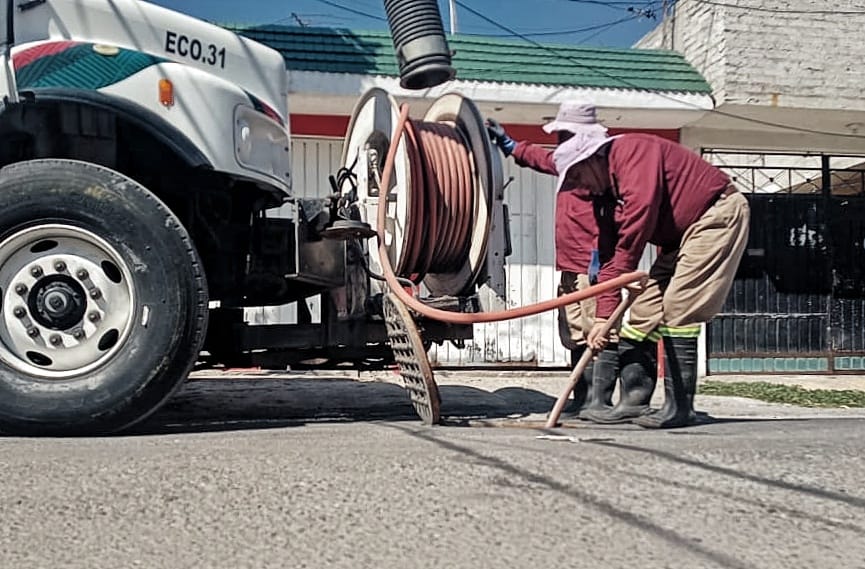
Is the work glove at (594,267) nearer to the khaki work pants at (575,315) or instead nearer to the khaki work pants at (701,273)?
the khaki work pants at (575,315)

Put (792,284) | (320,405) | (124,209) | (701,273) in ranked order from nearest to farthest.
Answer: (124,209)
(701,273)
(320,405)
(792,284)

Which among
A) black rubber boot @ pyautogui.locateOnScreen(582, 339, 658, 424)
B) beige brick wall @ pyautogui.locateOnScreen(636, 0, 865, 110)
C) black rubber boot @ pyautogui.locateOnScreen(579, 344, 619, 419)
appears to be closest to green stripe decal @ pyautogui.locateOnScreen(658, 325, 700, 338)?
black rubber boot @ pyautogui.locateOnScreen(582, 339, 658, 424)

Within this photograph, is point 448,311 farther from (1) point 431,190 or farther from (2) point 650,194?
(2) point 650,194

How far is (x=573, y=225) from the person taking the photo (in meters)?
5.11

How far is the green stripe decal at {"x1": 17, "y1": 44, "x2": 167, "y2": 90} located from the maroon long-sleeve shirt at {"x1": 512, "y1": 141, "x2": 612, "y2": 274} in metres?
2.38

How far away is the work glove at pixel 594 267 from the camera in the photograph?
16.2ft

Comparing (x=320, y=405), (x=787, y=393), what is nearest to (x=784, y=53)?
(x=787, y=393)

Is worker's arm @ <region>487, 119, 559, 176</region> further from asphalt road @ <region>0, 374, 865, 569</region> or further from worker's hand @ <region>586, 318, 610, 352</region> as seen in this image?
asphalt road @ <region>0, 374, 865, 569</region>

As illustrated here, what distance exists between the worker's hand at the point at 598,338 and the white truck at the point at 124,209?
4.11 feet

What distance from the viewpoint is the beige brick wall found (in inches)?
368

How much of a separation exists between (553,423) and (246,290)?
1.76 m

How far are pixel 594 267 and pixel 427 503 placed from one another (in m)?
2.71

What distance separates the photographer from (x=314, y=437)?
380 cm

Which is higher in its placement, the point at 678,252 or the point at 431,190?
the point at 431,190
